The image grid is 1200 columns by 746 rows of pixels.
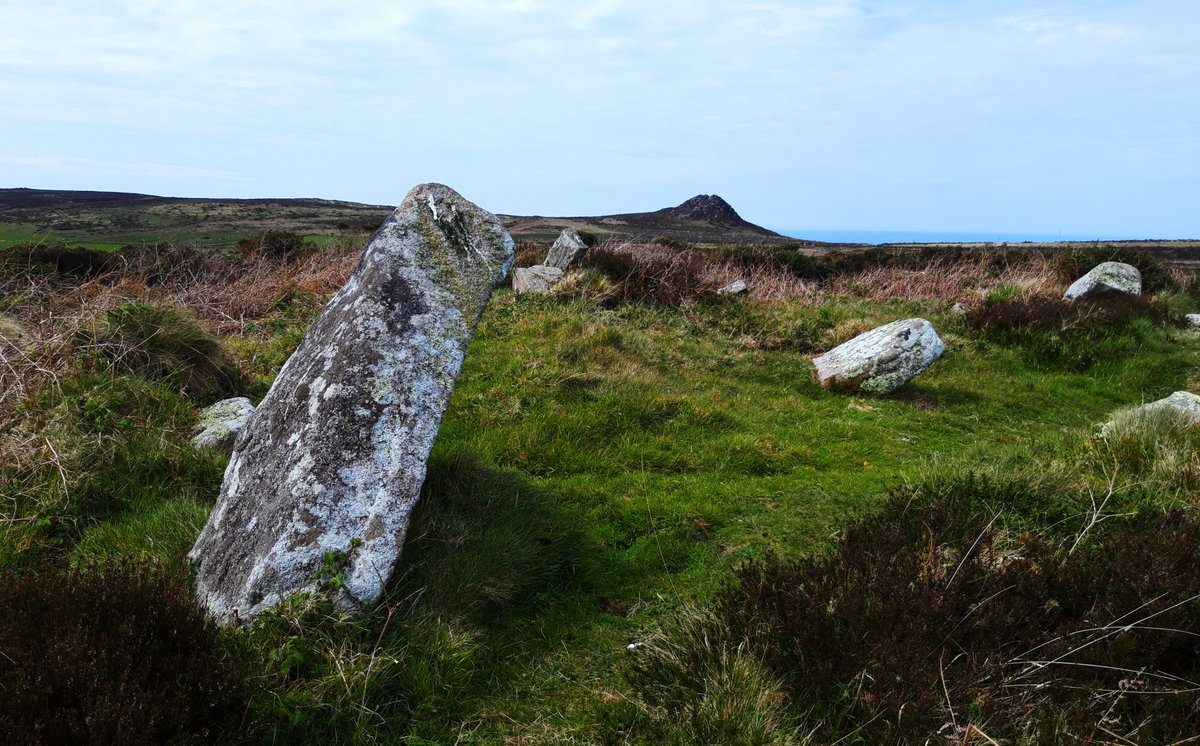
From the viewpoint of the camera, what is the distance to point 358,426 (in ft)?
14.6

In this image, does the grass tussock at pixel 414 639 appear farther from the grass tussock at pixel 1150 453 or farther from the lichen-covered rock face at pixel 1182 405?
the lichen-covered rock face at pixel 1182 405

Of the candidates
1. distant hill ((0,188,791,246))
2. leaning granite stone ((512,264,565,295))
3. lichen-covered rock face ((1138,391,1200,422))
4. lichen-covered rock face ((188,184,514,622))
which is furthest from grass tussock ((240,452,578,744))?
distant hill ((0,188,791,246))

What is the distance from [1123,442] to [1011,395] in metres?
4.24

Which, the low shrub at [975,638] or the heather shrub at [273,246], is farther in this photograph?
the heather shrub at [273,246]

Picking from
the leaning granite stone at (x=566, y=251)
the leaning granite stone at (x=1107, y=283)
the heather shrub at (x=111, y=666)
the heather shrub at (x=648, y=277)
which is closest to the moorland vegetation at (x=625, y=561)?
the heather shrub at (x=111, y=666)

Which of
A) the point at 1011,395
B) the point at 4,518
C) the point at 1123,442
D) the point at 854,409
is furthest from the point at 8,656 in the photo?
the point at 1011,395

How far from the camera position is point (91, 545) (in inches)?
200

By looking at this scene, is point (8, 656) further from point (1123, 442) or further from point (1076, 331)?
point (1076, 331)

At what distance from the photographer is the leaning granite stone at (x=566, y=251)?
1728 centimetres

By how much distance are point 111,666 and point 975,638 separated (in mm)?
3919

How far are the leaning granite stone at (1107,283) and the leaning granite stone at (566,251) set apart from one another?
11807 millimetres

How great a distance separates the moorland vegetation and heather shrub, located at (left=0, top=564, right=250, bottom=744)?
0.01 metres

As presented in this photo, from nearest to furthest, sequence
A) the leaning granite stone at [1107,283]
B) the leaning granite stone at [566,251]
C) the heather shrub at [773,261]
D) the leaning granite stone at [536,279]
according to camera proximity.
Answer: the leaning granite stone at [536,279]
the leaning granite stone at [566,251]
the leaning granite stone at [1107,283]
the heather shrub at [773,261]

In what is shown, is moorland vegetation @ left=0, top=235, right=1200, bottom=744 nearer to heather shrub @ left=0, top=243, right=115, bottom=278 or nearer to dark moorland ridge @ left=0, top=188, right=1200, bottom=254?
heather shrub @ left=0, top=243, right=115, bottom=278
